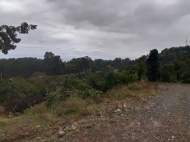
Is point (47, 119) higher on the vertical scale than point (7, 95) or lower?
higher

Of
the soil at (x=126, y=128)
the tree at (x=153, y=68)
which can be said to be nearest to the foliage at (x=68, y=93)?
the soil at (x=126, y=128)

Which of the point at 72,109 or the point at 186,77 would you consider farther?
the point at 186,77

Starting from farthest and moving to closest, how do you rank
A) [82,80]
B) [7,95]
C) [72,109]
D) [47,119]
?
1. [7,95]
2. [82,80]
3. [72,109]
4. [47,119]

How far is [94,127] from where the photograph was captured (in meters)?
4.12

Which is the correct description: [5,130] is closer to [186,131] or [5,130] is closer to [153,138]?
[153,138]

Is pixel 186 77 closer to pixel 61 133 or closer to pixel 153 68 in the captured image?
pixel 153 68

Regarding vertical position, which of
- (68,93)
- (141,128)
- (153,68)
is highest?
(153,68)

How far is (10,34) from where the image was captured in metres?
19.8

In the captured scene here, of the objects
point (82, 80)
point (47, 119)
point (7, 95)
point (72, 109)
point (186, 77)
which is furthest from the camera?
point (186, 77)

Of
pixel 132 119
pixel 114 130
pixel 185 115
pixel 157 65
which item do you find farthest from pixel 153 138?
pixel 157 65

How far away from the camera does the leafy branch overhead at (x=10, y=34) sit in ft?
63.9

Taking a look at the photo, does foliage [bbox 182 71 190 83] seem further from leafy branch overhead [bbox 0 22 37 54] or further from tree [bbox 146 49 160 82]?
leafy branch overhead [bbox 0 22 37 54]

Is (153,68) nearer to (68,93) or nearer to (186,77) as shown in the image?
(186,77)

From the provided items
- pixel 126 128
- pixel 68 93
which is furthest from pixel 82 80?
pixel 126 128
